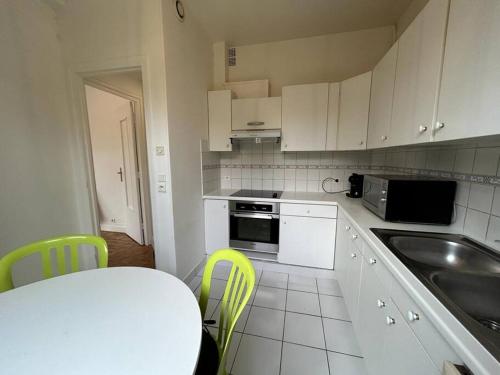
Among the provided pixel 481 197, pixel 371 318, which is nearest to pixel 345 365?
pixel 371 318

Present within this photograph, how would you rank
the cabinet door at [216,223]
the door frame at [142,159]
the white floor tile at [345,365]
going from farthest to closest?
the door frame at [142,159]
the cabinet door at [216,223]
the white floor tile at [345,365]

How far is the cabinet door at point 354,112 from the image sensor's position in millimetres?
1996

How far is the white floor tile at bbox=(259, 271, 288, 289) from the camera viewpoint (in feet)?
6.98

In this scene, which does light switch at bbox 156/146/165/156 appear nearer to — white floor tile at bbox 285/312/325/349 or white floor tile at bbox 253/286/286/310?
white floor tile at bbox 253/286/286/310

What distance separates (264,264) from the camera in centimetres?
245

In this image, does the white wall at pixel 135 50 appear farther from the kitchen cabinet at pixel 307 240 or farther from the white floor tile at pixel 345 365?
the white floor tile at pixel 345 365

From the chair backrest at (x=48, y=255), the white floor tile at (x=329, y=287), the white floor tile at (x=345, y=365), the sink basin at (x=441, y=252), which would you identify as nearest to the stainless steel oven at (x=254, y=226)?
the white floor tile at (x=329, y=287)

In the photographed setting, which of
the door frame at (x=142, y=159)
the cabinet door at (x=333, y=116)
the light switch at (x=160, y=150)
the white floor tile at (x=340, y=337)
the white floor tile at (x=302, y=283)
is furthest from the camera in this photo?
the door frame at (x=142, y=159)

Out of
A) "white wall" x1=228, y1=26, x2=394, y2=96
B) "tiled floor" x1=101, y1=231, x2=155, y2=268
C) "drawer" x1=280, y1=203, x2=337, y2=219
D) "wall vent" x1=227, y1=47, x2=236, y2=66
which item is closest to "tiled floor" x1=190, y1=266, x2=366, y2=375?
"drawer" x1=280, y1=203, x2=337, y2=219

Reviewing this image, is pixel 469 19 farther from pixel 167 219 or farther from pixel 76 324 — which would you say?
pixel 167 219

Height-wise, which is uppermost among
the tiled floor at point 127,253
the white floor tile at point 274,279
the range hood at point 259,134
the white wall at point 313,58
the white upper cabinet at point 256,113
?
the white wall at point 313,58

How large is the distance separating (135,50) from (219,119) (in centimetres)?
101

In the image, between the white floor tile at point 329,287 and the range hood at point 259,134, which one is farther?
the range hood at point 259,134

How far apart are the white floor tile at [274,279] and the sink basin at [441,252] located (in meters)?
1.28
